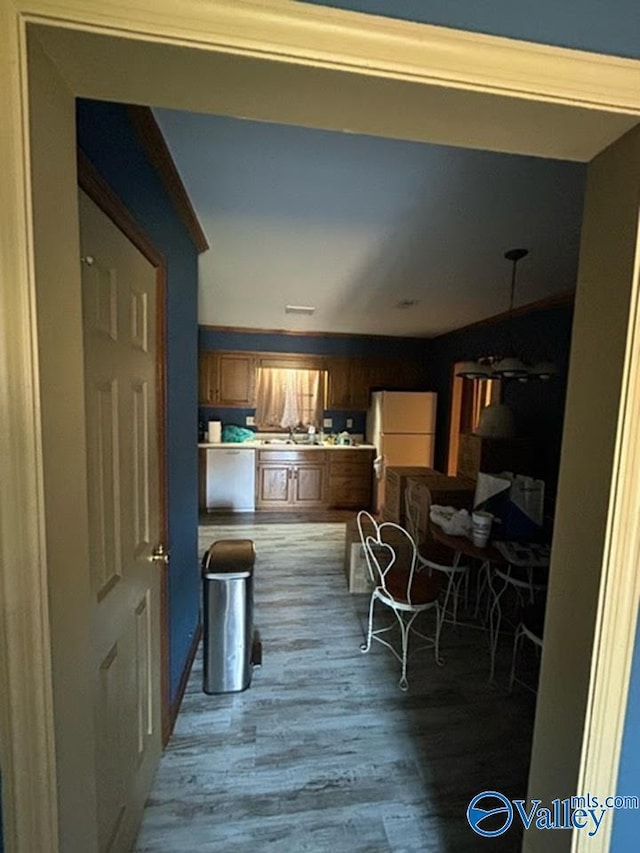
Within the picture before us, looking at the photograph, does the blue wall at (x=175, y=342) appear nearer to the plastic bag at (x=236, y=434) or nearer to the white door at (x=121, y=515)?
the white door at (x=121, y=515)

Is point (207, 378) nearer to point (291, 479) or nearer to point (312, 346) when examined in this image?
point (312, 346)

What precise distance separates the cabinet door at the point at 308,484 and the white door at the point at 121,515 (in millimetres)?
3893

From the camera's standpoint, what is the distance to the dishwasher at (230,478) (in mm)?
5348

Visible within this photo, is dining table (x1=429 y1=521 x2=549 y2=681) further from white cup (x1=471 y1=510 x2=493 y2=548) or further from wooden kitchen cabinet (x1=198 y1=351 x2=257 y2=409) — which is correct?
wooden kitchen cabinet (x1=198 y1=351 x2=257 y2=409)

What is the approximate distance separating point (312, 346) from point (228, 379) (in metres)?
1.24

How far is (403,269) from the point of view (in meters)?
2.89

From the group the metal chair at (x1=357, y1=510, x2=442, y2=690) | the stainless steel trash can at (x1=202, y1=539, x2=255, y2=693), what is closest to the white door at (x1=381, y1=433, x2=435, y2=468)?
the metal chair at (x1=357, y1=510, x2=442, y2=690)

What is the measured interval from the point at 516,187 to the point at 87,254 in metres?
1.69

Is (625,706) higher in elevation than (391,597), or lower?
higher

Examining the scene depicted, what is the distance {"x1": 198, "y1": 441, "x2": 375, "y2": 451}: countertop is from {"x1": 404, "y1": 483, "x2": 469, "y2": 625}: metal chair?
1.89 meters

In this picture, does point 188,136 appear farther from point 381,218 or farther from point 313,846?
point 313,846

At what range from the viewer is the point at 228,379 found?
567 centimetres

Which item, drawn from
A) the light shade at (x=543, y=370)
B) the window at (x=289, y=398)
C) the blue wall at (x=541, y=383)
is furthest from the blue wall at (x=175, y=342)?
the window at (x=289, y=398)

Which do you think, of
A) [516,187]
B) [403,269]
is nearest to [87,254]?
[516,187]
